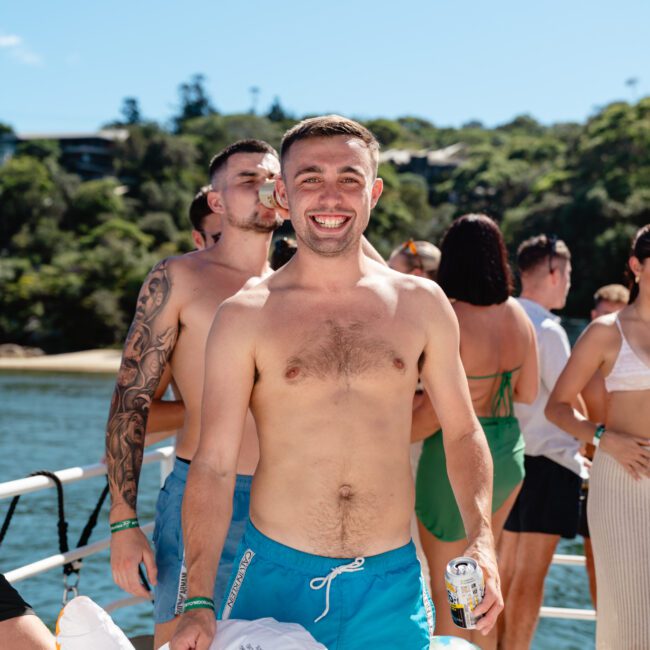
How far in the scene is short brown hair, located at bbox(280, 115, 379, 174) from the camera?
2.41m

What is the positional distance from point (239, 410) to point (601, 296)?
421 centimetres

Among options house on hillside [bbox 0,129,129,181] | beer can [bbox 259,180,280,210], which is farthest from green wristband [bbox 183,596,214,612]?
house on hillside [bbox 0,129,129,181]

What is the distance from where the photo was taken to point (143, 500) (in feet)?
68.7

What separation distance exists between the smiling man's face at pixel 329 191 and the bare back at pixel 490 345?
151 cm

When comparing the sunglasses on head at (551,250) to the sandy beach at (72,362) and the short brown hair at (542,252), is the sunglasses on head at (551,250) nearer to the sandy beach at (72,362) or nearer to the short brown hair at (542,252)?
the short brown hair at (542,252)

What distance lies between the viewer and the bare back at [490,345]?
3.85m

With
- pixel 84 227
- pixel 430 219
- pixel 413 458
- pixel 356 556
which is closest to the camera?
pixel 356 556

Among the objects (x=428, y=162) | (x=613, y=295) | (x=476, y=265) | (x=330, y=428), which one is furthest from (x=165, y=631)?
(x=428, y=162)

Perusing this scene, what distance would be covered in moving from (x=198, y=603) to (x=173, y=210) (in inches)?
3310

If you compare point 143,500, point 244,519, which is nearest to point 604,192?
point 143,500

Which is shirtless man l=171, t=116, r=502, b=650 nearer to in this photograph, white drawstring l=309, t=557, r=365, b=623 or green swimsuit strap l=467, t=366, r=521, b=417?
white drawstring l=309, t=557, r=365, b=623

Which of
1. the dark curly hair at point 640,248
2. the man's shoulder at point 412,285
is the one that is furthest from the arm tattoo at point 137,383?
the dark curly hair at point 640,248

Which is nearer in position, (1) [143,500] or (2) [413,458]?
(2) [413,458]

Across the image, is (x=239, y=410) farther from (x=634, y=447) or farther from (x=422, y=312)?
(x=634, y=447)
